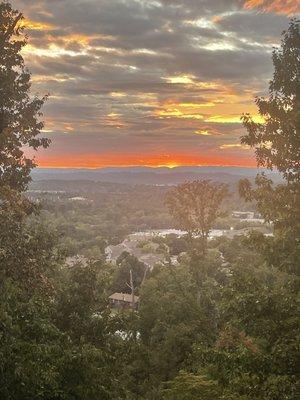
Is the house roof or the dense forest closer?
the dense forest

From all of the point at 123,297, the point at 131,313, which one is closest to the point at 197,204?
the point at 131,313

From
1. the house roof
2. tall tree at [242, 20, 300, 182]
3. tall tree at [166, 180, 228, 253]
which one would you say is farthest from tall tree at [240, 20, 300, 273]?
the house roof

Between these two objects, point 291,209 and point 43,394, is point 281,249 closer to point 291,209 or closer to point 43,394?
point 291,209

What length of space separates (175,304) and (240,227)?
117m

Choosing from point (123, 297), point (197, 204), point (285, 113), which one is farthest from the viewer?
point (123, 297)

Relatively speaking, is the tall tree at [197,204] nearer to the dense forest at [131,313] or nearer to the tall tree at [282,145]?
the dense forest at [131,313]

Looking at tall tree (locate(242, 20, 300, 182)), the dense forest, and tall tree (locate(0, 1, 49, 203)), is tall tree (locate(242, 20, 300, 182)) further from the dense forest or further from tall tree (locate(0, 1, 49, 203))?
tall tree (locate(0, 1, 49, 203))

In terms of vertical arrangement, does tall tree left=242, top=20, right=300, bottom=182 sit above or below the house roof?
above

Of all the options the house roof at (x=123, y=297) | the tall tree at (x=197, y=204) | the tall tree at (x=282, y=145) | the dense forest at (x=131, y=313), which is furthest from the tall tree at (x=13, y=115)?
the house roof at (x=123, y=297)

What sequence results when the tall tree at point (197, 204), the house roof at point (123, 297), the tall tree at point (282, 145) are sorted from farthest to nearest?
the house roof at point (123, 297) < the tall tree at point (197, 204) < the tall tree at point (282, 145)

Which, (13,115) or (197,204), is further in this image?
(197,204)

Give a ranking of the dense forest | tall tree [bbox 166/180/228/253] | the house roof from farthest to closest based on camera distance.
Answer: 1. the house roof
2. tall tree [bbox 166/180/228/253]
3. the dense forest

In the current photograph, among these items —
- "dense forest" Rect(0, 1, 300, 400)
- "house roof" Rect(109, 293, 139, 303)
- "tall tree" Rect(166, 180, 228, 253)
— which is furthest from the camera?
"house roof" Rect(109, 293, 139, 303)

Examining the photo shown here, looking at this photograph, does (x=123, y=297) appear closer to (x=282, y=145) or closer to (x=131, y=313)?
(x=131, y=313)
